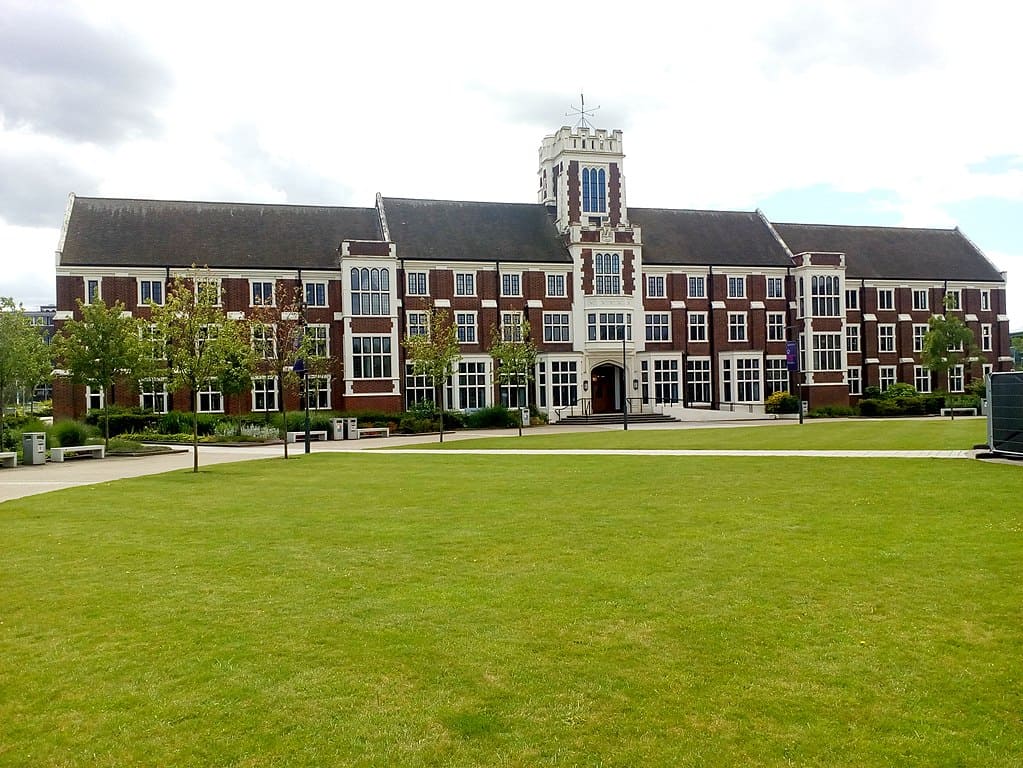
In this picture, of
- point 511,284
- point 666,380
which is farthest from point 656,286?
point 511,284

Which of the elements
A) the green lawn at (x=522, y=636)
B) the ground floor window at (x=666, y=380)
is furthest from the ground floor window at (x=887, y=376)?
the green lawn at (x=522, y=636)

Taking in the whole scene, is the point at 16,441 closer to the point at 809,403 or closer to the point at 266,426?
the point at 266,426

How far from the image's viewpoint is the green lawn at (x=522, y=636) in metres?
5.30

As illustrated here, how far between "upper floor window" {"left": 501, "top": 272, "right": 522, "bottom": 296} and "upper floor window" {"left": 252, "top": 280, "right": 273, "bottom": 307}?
13723 millimetres

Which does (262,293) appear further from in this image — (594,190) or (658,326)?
(658,326)

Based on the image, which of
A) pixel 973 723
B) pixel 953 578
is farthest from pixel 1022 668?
pixel 953 578

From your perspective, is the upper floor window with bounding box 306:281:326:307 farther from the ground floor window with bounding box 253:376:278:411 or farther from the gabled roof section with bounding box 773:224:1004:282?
the gabled roof section with bounding box 773:224:1004:282

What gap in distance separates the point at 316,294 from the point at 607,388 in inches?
764

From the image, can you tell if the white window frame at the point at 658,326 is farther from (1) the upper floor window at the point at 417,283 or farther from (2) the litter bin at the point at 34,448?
(2) the litter bin at the point at 34,448

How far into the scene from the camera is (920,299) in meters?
59.1

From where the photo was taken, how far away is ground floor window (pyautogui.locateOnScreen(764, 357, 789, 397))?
5609 cm

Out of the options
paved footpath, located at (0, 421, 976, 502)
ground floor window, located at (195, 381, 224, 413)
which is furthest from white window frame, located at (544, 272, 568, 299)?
paved footpath, located at (0, 421, 976, 502)

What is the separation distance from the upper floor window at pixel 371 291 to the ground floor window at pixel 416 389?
4208mm

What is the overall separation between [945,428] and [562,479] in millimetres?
22694
